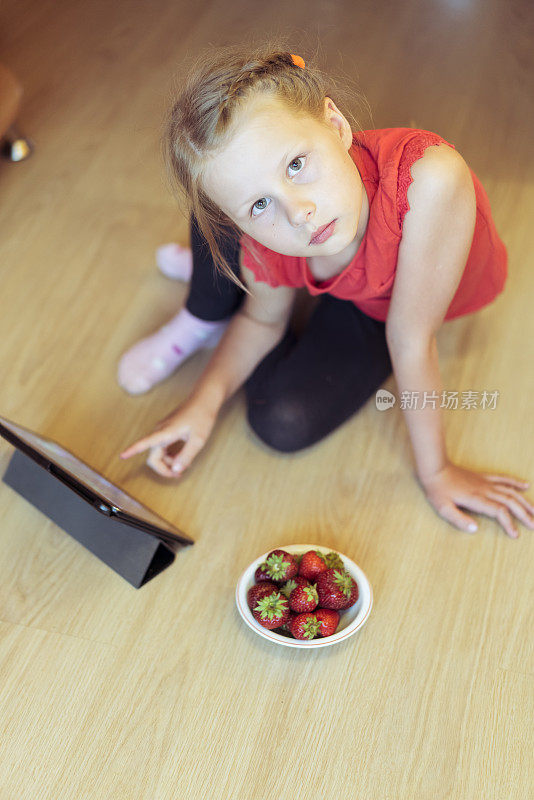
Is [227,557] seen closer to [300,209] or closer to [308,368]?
[308,368]

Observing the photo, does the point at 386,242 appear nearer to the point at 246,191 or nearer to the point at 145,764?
the point at 246,191

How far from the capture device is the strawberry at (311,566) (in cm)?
101

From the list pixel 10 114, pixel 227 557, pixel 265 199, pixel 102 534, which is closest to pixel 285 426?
pixel 227 557

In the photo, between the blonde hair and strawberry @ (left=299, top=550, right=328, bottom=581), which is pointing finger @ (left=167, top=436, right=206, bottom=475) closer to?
strawberry @ (left=299, top=550, right=328, bottom=581)

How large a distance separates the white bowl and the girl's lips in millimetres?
424

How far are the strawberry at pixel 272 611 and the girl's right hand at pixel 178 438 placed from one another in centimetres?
27

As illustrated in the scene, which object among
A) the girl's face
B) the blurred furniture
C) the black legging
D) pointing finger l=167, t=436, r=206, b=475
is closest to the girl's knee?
the black legging

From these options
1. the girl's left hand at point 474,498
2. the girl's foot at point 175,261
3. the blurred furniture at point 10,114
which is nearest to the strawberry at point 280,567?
the girl's left hand at point 474,498

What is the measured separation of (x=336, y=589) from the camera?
97 cm

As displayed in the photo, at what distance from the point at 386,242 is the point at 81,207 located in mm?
833

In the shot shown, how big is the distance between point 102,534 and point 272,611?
0.28 m

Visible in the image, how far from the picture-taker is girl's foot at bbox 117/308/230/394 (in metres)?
1.29

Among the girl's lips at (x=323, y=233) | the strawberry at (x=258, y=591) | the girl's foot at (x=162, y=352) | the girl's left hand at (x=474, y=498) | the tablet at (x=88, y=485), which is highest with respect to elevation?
the girl's lips at (x=323, y=233)

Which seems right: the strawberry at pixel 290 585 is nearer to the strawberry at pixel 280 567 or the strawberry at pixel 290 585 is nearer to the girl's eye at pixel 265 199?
the strawberry at pixel 280 567
